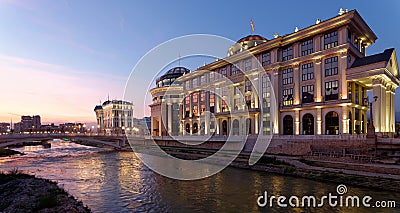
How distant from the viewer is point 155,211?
57.8ft

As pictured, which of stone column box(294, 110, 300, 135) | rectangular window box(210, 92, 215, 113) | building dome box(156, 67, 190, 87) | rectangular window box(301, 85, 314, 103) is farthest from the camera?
building dome box(156, 67, 190, 87)

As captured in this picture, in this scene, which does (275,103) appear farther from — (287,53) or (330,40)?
(330,40)

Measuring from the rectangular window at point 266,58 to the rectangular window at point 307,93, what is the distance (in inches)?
456

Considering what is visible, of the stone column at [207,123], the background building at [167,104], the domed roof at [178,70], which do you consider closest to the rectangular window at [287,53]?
the stone column at [207,123]

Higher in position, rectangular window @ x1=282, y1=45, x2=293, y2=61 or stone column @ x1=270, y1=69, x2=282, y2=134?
rectangular window @ x1=282, y1=45, x2=293, y2=61

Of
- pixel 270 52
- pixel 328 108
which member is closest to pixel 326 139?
pixel 328 108

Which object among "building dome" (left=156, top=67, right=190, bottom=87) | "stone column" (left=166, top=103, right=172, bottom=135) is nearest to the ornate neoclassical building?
"stone column" (left=166, top=103, right=172, bottom=135)

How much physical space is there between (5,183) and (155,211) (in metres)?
16.8

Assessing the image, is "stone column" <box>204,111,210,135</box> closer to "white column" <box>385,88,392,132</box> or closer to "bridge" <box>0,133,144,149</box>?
"bridge" <box>0,133,144,149</box>

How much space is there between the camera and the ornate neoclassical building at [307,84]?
4581cm

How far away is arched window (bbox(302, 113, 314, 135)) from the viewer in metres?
52.0

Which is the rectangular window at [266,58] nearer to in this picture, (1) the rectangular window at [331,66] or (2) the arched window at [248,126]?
(1) the rectangular window at [331,66]

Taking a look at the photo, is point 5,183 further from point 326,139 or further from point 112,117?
point 112,117

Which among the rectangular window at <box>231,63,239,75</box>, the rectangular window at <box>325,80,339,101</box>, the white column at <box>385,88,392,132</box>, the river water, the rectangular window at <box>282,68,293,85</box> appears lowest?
the river water
